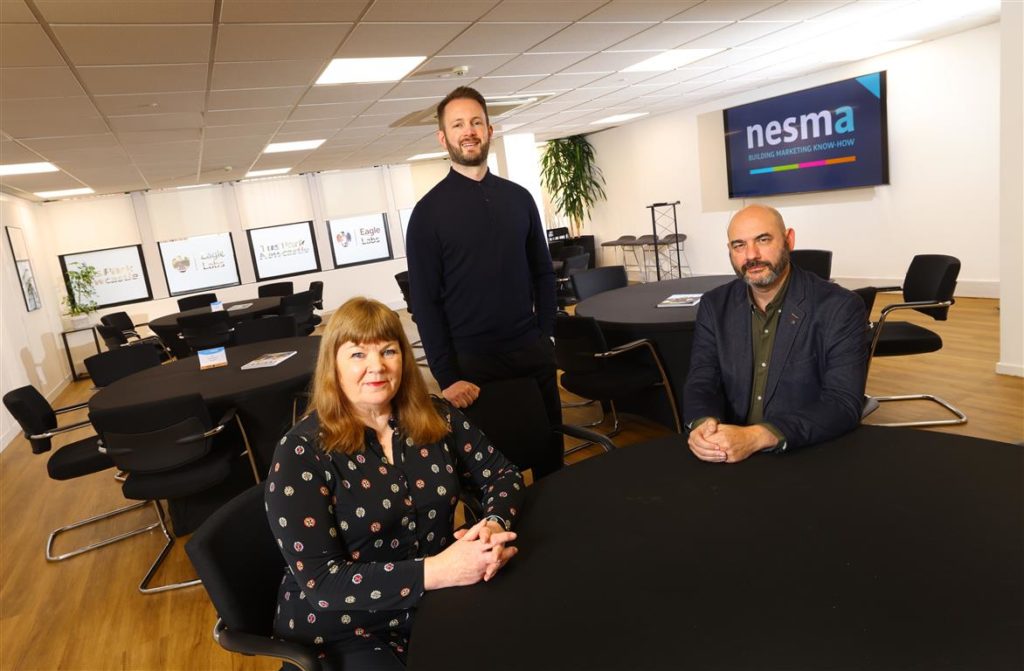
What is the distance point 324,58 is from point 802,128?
654 cm

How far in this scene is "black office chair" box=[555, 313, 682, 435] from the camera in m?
3.74

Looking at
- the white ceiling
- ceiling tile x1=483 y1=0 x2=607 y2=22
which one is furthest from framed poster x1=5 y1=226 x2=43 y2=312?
ceiling tile x1=483 y1=0 x2=607 y2=22

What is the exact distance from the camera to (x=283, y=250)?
41.7ft

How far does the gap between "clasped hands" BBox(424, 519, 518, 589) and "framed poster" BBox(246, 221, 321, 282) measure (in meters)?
12.2

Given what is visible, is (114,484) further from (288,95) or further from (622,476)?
(622,476)

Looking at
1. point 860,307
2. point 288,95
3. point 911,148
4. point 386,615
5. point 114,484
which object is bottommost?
point 114,484

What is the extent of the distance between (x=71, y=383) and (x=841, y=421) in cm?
1079

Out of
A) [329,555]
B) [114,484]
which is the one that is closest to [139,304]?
[114,484]

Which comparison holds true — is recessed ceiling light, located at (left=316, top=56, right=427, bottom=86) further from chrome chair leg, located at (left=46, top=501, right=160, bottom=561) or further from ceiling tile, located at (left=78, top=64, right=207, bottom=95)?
chrome chair leg, located at (left=46, top=501, right=160, bottom=561)

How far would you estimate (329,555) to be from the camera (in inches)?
57.3

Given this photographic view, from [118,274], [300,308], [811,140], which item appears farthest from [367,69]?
[118,274]

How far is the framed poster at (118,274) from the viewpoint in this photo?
11.2 m

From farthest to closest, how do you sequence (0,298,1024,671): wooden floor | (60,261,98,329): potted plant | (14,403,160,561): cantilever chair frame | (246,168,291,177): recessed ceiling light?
(246,168,291,177): recessed ceiling light, (60,261,98,329): potted plant, (14,403,160,561): cantilever chair frame, (0,298,1024,671): wooden floor

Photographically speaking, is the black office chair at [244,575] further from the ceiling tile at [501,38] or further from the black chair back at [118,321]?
the black chair back at [118,321]
